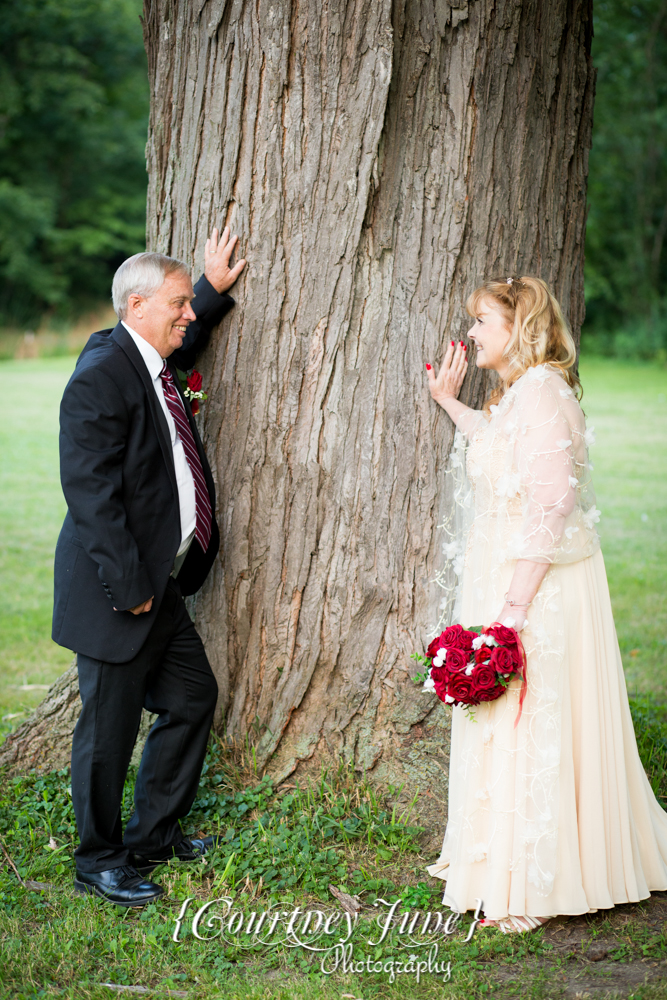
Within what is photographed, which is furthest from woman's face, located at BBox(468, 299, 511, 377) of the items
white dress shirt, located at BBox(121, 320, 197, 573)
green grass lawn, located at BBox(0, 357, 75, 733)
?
green grass lawn, located at BBox(0, 357, 75, 733)

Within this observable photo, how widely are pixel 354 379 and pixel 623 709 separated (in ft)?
5.00

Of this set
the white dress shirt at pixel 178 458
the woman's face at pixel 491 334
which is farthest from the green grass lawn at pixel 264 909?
the woman's face at pixel 491 334

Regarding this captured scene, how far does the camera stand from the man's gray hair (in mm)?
3162

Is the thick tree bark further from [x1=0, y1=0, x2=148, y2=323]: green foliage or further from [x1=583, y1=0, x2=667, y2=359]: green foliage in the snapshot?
[x1=0, y1=0, x2=148, y2=323]: green foliage

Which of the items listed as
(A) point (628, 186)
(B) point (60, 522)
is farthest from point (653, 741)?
(A) point (628, 186)

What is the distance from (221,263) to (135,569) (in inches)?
48.8

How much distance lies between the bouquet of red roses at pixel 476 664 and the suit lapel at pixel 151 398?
110cm

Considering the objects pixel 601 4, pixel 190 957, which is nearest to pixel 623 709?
pixel 190 957

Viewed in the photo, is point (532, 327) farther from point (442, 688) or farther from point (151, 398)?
point (151, 398)

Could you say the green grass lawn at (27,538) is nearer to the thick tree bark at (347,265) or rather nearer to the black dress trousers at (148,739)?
the black dress trousers at (148,739)

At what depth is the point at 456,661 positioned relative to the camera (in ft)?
9.31

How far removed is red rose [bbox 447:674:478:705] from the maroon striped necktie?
111 cm

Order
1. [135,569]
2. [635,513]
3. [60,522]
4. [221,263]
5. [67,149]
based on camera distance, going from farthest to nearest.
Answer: [67,149], [635,513], [60,522], [221,263], [135,569]

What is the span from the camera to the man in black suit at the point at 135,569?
2984 mm
